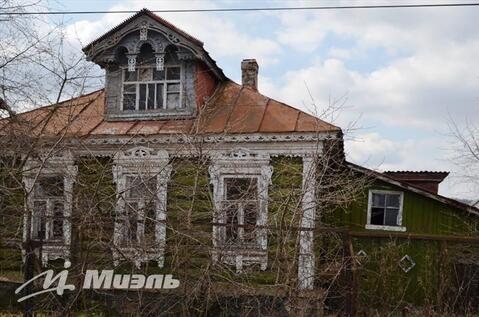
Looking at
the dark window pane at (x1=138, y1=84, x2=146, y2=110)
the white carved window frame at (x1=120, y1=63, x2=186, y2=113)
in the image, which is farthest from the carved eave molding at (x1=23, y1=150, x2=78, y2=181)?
the dark window pane at (x1=138, y1=84, x2=146, y2=110)

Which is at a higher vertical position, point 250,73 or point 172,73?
point 250,73

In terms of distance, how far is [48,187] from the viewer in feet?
34.8

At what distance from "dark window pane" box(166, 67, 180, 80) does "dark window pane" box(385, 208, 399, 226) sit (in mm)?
6187

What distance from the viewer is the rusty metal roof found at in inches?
372

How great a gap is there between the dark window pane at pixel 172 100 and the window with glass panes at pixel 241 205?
2.04 metres

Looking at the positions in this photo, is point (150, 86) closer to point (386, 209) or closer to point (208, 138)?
point (208, 138)

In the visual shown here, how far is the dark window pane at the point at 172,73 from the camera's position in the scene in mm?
11008

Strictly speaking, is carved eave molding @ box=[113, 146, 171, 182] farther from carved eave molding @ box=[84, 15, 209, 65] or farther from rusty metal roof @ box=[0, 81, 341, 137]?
carved eave molding @ box=[84, 15, 209, 65]

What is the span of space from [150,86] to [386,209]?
6.50 metres

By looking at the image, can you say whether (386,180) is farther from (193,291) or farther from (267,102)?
(193,291)

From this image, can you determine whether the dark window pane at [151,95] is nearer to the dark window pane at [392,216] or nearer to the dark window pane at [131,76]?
the dark window pane at [131,76]

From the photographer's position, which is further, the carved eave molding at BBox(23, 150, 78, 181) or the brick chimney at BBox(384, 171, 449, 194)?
the brick chimney at BBox(384, 171, 449, 194)

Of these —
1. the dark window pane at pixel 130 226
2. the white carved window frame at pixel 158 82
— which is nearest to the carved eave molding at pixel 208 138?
the white carved window frame at pixel 158 82

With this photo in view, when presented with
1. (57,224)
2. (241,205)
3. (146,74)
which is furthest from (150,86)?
(241,205)
